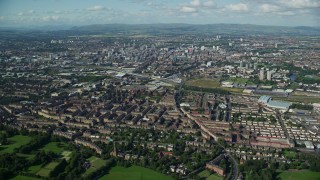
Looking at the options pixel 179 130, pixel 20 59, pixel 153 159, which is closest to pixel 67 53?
pixel 20 59

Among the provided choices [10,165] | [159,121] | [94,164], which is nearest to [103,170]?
[94,164]

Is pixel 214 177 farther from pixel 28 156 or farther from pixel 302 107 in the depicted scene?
pixel 302 107

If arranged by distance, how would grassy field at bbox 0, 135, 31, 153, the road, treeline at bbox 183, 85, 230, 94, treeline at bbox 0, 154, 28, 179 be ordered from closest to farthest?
treeline at bbox 0, 154, 28, 179 < grassy field at bbox 0, 135, 31, 153 < the road < treeline at bbox 183, 85, 230, 94

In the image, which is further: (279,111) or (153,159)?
(279,111)

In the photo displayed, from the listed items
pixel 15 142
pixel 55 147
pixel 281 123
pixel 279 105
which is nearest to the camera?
pixel 55 147

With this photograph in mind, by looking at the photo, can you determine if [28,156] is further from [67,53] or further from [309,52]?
[309,52]

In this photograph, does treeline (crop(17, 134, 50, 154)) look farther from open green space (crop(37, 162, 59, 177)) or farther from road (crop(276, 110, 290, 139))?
road (crop(276, 110, 290, 139))

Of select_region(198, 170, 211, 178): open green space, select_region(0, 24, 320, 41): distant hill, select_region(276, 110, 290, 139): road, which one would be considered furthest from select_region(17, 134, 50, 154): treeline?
select_region(0, 24, 320, 41): distant hill
